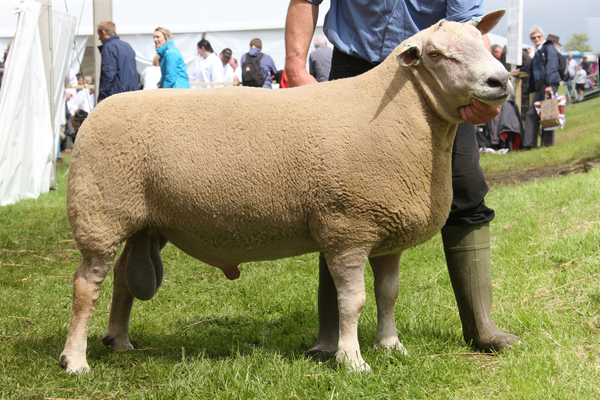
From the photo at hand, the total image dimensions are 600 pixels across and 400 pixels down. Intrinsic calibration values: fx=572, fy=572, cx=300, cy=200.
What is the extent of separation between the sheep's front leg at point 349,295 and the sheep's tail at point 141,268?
87cm

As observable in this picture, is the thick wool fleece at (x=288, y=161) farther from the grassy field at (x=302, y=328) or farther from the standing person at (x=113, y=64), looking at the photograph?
the standing person at (x=113, y=64)

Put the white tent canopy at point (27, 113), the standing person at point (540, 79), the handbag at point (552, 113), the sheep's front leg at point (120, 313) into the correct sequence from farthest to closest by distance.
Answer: the standing person at point (540, 79) < the handbag at point (552, 113) < the white tent canopy at point (27, 113) < the sheep's front leg at point (120, 313)

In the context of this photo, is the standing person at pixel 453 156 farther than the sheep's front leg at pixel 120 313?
No

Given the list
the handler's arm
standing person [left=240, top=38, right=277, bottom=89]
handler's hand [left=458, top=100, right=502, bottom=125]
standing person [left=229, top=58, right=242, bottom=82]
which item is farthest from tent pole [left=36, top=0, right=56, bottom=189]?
handler's hand [left=458, top=100, right=502, bottom=125]

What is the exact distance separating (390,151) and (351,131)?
0.54 feet

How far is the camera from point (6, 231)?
17.6 feet

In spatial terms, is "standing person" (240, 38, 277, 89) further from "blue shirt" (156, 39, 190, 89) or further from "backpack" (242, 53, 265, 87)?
"blue shirt" (156, 39, 190, 89)

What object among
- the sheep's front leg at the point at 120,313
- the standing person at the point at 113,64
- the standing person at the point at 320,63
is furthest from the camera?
the standing person at the point at 320,63

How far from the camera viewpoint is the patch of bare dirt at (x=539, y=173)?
22.3ft

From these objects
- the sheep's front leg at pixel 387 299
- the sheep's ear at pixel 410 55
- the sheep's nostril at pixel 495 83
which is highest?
the sheep's ear at pixel 410 55

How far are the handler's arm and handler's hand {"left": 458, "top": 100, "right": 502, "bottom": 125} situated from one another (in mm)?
738

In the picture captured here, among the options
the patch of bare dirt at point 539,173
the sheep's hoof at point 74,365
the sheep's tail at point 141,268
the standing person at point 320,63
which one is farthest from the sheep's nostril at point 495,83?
the standing person at point 320,63

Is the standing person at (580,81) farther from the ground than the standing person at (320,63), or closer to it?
closer to it

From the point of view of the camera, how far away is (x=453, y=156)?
252 cm
